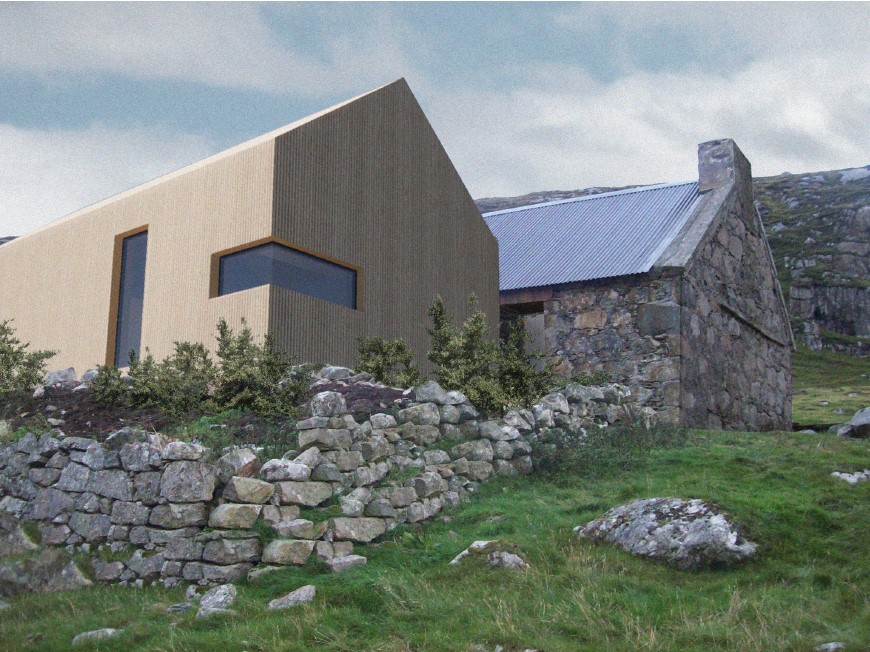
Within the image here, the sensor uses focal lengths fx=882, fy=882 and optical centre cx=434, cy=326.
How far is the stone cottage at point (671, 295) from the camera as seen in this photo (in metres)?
20.0

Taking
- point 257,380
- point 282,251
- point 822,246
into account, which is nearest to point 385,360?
point 257,380

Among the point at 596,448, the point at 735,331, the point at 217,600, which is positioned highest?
the point at 735,331

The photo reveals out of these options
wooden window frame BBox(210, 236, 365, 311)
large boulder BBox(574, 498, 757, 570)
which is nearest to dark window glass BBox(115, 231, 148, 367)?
wooden window frame BBox(210, 236, 365, 311)

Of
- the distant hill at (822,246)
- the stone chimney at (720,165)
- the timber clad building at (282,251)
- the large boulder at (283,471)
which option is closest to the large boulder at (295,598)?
the large boulder at (283,471)

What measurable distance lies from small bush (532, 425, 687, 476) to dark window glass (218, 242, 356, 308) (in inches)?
212

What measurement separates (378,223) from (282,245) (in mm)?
2782

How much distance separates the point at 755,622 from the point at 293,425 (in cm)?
625

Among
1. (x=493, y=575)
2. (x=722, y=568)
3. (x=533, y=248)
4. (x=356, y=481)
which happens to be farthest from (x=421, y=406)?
(x=533, y=248)

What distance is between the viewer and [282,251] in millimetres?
15734

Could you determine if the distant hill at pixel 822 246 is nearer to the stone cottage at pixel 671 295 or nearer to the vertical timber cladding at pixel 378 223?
the stone cottage at pixel 671 295

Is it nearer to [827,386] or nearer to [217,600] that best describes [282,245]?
[217,600]

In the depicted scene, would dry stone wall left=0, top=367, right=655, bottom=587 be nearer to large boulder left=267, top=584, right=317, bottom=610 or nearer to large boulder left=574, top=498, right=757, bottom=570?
large boulder left=267, top=584, right=317, bottom=610

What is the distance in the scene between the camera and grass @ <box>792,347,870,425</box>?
31766 mm

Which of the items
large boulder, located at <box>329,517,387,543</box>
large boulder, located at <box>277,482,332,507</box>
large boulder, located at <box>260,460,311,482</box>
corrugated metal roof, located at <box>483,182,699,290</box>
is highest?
corrugated metal roof, located at <box>483,182,699,290</box>
